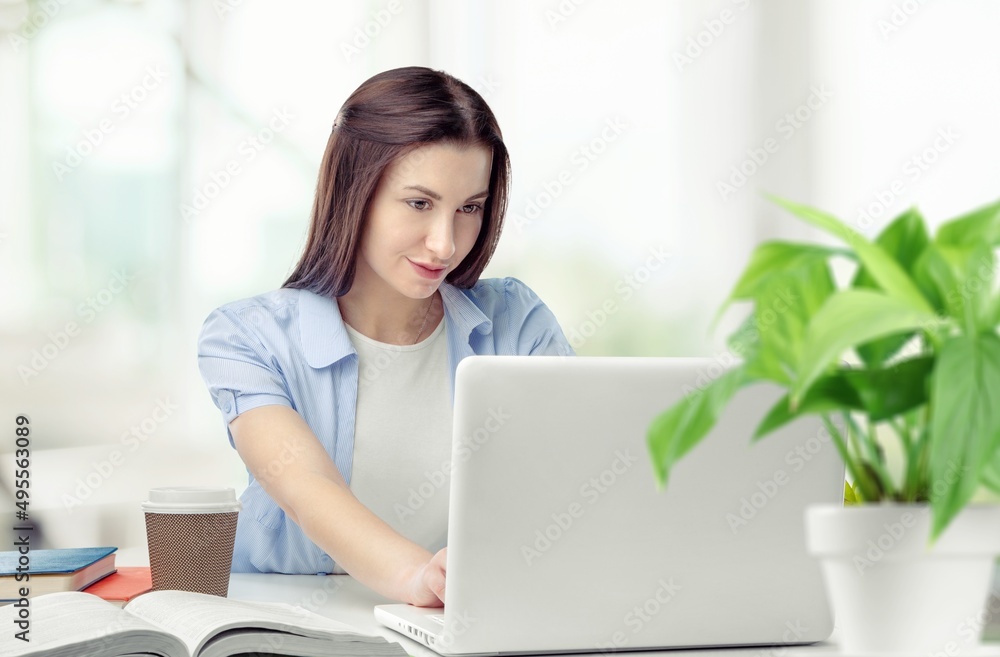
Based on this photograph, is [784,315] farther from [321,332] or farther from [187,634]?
[321,332]

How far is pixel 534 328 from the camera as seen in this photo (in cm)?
A: 182

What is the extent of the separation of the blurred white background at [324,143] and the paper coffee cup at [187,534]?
1793 millimetres

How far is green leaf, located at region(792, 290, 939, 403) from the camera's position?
1.41ft

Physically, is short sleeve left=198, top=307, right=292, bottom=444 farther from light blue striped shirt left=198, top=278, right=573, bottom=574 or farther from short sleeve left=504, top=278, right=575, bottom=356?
short sleeve left=504, top=278, right=575, bottom=356

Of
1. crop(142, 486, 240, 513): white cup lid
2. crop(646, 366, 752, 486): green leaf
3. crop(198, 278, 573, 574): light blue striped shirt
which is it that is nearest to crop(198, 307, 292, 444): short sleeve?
crop(198, 278, 573, 574): light blue striped shirt

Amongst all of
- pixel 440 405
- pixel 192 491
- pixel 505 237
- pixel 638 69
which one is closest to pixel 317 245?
pixel 440 405

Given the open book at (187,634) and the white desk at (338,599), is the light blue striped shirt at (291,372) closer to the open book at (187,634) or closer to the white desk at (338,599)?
the white desk at (338,599)

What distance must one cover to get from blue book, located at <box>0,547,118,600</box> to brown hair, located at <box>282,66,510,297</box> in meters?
0.65

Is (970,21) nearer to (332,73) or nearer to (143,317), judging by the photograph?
(332,73)

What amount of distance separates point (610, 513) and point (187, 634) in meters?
0.36

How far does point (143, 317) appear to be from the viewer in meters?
2.84

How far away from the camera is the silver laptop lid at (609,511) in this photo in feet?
2.69

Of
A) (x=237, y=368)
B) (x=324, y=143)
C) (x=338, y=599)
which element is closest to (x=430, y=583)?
(x=338, y=599)

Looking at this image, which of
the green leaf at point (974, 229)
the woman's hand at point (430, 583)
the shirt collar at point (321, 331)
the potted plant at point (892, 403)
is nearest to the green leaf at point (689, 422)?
the potted plant at point (892, 403)
